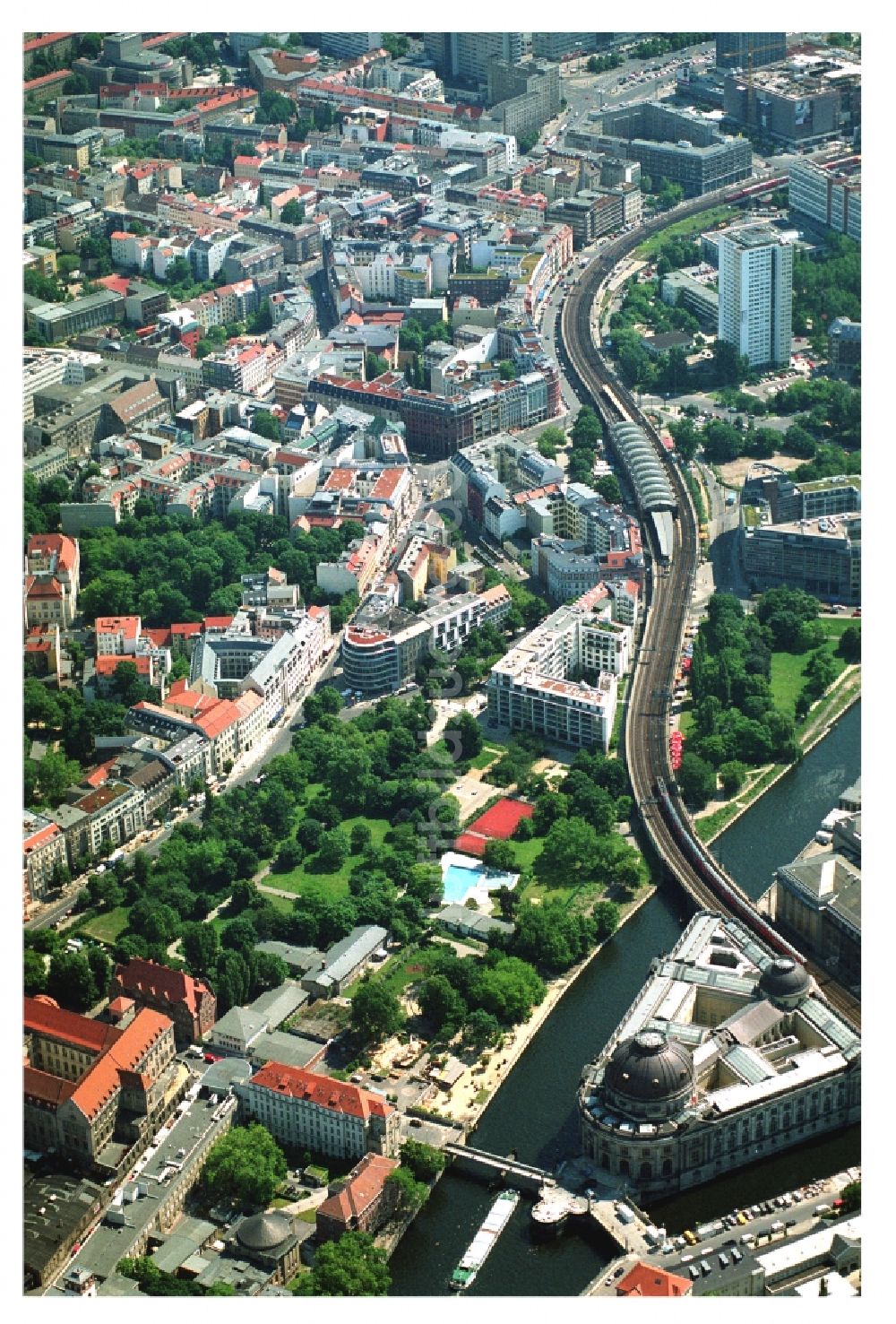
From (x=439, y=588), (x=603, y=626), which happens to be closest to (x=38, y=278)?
(x=439, y=588)

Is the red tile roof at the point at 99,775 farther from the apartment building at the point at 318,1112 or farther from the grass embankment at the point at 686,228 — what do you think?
the grass embankment at the point at 686,228

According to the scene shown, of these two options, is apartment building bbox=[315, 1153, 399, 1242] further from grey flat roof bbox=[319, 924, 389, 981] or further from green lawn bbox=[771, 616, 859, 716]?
green lawn bbox=[771, 616, 859, 716]

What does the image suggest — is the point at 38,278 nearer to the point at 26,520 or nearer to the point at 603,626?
the point at 26,520

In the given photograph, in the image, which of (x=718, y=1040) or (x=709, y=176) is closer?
(x=718, y=1040)

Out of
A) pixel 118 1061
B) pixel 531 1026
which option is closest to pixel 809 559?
pixel 531 1026

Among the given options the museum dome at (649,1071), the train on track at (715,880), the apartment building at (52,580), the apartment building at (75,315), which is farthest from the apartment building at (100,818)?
the apartment building at (75,315)

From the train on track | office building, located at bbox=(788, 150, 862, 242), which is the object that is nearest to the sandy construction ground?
office building, located at bbox=(788, 150, 862, 242)

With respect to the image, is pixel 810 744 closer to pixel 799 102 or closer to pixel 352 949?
pixel 352 949
